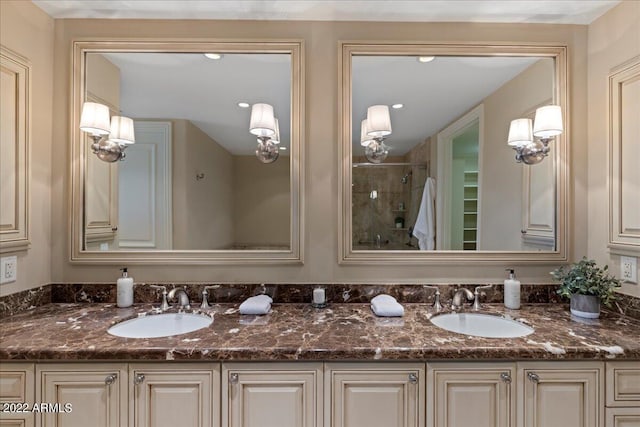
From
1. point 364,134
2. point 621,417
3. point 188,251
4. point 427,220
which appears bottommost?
point 621,417

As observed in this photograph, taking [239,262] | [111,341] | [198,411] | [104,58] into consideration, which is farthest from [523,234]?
[104,58]

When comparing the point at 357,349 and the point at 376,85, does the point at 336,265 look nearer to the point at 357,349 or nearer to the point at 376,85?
the point at 357,349

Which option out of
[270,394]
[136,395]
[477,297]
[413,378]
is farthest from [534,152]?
[136,395]

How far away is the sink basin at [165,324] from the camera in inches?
62.6

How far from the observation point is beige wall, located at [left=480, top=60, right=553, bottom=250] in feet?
5.99

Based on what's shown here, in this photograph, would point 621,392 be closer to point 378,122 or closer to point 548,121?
point 548,121

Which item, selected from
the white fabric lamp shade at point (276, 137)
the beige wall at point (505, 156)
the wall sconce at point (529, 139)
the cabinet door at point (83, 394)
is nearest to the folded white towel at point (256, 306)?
the cabinet door at point (83, 394)

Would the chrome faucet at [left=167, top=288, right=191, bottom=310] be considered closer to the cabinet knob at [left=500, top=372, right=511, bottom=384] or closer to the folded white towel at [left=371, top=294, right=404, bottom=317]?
the folded white towel at [left=371, top=294, right=404, bottom=317]

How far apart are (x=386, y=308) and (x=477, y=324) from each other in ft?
1.68

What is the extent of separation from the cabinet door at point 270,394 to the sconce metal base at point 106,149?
1.34 meters

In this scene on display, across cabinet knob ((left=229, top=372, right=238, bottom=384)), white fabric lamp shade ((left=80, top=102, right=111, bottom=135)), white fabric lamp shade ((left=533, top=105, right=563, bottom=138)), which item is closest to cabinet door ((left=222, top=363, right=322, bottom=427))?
cabinet knob ((left=229, top=372, right=238, bottom=384))

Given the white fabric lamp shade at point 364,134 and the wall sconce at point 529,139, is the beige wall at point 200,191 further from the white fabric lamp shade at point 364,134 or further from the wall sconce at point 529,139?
the wall sconce at point 529,139

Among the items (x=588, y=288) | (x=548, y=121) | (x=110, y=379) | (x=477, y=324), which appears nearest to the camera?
(x=110, y=379)

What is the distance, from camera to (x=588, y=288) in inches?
61.4
